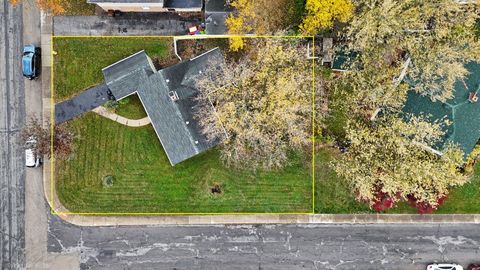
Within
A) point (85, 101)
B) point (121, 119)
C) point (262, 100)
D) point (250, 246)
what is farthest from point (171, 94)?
point (250, 246)

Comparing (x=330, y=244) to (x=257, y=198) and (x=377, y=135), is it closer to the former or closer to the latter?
(x=257, y=198)

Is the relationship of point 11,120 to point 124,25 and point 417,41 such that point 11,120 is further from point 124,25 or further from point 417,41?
point 417,41

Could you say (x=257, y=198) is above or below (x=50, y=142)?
below

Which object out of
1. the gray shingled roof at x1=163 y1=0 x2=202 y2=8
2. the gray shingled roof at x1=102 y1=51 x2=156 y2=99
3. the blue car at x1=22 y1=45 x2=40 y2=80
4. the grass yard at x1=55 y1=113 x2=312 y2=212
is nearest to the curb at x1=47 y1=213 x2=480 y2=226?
the grass yard at x1=55 y1=113 x2=312 y2=212

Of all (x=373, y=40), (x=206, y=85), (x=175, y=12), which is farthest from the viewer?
(x=175, y=12)

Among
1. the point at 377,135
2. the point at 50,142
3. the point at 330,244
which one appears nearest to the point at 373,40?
the point at 377,135

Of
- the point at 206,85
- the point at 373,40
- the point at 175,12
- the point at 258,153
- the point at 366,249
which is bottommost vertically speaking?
the point at 366,249
